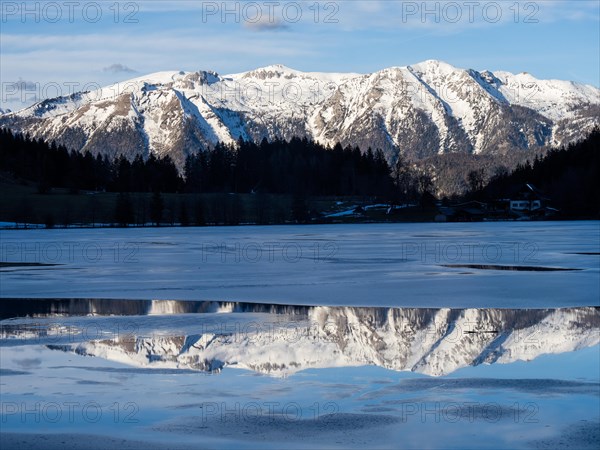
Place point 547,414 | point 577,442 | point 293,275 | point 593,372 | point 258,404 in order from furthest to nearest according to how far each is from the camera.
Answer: point 293,275 < point 593,372 < point 258,404 < point 547,414 < point 577,442

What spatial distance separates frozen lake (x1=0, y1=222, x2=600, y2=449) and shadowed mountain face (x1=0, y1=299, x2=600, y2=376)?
0.06m

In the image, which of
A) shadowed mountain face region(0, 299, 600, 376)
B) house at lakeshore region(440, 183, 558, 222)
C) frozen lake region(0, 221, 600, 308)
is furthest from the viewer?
house at lakeshore region(440, 183, 558, 222)

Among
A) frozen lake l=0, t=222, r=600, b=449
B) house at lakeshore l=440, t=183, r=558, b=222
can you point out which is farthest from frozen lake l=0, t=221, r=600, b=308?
house at lakeshore l=440, t=183, r=558, b=222

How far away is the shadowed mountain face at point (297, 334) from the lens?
17.1m

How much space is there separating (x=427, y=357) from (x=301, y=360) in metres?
2.47

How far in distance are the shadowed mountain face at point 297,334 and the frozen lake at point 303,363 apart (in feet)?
0.20

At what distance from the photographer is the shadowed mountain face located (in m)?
17.1

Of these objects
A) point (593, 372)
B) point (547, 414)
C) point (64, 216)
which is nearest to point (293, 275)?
point (593, 372)

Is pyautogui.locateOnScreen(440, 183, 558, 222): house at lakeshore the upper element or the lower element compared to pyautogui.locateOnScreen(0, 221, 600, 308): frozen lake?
upper

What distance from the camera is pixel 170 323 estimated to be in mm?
21938

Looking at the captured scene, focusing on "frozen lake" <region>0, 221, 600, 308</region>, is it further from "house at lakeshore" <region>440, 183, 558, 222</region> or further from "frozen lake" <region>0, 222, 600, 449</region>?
"house at lakeshore" <region>440, 183, 558, 222</region>

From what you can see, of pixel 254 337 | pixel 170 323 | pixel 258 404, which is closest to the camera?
pixel 258 404

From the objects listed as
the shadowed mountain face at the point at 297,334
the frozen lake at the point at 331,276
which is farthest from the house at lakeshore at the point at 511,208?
the shadowed mountain face at the point at 297,334

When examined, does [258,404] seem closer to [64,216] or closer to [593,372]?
[593,372]
